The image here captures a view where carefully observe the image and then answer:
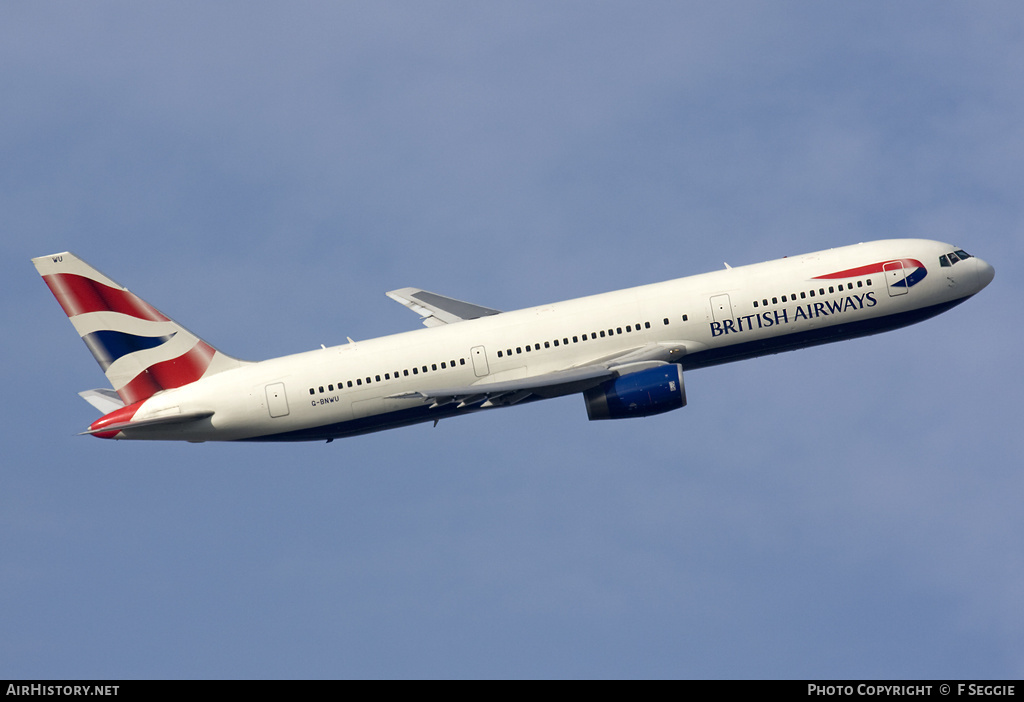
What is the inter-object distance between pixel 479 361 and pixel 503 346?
5.07ft

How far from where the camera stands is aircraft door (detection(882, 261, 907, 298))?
63375mm

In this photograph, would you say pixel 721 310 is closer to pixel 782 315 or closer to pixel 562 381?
pixel 782 315

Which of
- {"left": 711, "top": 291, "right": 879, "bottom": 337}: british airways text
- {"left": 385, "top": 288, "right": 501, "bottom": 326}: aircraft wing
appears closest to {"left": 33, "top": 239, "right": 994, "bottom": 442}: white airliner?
{"left": 711, "top": 291, "right": 879, "bottom": 337}: british airways text

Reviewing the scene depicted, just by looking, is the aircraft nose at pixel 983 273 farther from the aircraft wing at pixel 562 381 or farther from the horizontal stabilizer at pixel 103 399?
the horizontal stabilizer at pixel 103 399

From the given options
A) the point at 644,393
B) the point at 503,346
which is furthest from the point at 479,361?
the point at 644,393

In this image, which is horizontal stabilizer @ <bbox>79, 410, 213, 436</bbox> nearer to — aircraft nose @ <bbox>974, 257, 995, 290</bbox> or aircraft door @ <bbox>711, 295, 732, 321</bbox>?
aircraft door @ <bbox>711, 295, 732, 321</bbox>

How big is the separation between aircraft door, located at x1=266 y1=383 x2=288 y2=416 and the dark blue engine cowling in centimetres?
1729

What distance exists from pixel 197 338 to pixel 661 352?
26104mm

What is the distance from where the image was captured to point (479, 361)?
62.4 meters

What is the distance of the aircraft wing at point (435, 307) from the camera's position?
70.9 meters

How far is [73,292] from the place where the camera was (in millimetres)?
63625

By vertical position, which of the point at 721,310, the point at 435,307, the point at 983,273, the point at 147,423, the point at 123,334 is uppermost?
the point at 435,307

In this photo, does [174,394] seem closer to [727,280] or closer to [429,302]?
[429,302]

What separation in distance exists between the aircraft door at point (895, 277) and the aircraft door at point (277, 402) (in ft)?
111
